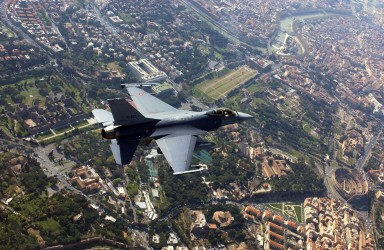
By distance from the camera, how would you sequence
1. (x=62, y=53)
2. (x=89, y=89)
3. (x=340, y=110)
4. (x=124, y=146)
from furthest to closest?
(x=340, y=110), (x=62, y=53), (x=89, y=89), (x=124, y=146)

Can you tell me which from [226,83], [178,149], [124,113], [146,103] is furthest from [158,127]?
[226,83]

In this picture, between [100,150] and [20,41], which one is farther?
[20,41]

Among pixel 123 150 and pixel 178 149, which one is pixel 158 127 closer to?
pixel 178 149

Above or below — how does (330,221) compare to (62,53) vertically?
below

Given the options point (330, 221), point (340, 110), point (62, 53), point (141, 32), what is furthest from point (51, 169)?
point (340, 110)

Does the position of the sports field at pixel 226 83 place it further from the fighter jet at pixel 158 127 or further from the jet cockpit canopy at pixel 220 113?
the fighter jet at pixel 158 127

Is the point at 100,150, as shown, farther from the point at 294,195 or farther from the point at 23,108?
the point at 294,195

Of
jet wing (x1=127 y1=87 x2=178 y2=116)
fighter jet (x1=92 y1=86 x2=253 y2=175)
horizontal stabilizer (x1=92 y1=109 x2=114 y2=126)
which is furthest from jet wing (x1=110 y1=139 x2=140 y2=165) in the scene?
jet wing (x1=127 y1=87 x2=178 y2=116)
